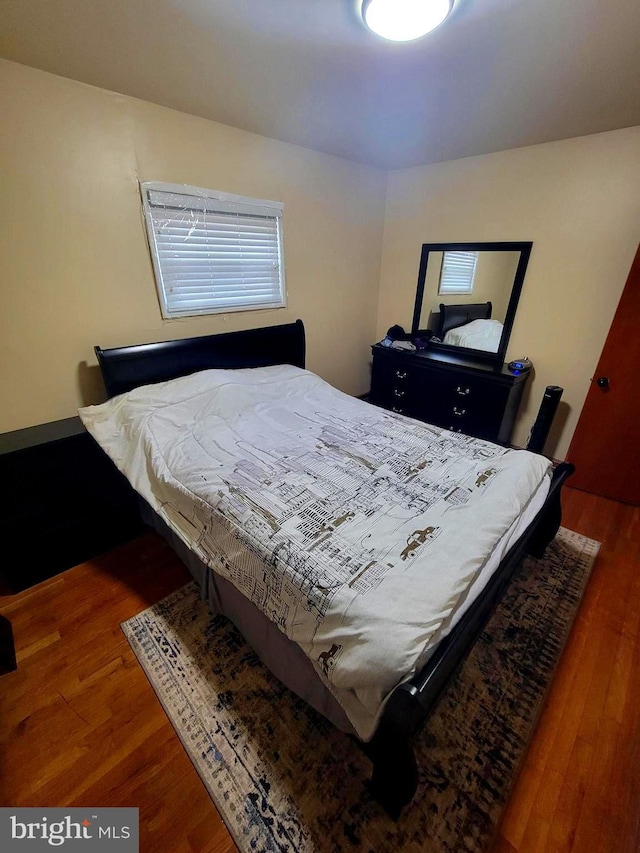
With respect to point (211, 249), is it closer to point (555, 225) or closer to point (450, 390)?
point (450, 390)

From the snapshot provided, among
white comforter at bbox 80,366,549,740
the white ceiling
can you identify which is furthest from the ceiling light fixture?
white comforter at bbox 80,366,549,740

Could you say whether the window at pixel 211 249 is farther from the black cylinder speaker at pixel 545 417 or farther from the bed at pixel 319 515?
the black cylinder speaker at pixel 545 417

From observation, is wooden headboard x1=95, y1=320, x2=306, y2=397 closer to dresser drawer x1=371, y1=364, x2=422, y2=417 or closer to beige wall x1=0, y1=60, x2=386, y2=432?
beige wall x1=0, y1=60, x2=386, y2=432

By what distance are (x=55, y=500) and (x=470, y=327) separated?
3.32m

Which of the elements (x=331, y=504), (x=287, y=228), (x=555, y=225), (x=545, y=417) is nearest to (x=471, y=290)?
(x=555, y=225)

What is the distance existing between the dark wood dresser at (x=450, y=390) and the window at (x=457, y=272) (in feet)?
1.96

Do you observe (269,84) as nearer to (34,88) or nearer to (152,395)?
(34,88)

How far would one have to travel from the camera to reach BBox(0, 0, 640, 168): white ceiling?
1207mm

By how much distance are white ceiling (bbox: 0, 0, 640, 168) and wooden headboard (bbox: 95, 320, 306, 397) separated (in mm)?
1274

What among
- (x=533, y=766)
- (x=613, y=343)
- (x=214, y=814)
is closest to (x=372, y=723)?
(x=214, y=814)

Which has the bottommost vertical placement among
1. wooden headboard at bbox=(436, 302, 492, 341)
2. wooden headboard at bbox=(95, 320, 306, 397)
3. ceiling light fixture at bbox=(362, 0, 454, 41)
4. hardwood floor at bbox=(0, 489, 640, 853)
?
hardwood floor at bbox=(0, 489, 640, 853)

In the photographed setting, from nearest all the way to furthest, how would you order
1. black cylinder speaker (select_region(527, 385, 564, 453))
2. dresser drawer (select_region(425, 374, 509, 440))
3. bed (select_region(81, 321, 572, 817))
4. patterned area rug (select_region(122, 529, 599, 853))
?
bed (select_region(81, 321, 572, 817)) → patterned area rug (select_region(122, 529, 599, 853)) → black cylinder speaker (select_region(527, 385, 564, 453)) → dresser drawer (select_region(425, 374, 509, 440))

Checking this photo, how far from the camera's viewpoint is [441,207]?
297 cm

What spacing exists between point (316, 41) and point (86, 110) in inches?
48.0
